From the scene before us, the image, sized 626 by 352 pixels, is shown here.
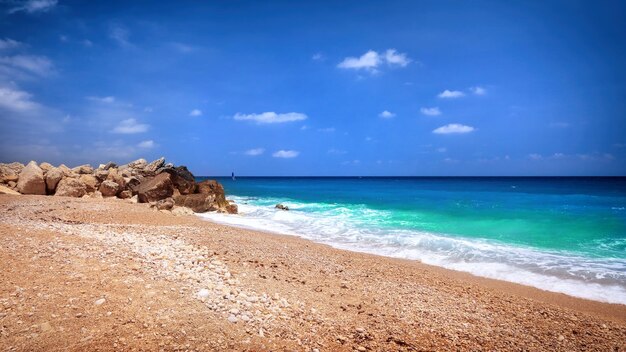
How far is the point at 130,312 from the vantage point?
14.6 feet

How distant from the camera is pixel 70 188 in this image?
760 inches

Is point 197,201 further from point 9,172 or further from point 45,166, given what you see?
point 9,172

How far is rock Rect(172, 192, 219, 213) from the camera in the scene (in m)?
19.9

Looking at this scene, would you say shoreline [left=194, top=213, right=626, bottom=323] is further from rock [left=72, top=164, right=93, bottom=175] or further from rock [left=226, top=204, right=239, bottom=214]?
rock [left=72, top=164, right=93, bottom=175]

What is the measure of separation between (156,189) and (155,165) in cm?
626

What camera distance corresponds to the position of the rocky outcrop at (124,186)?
19047mm

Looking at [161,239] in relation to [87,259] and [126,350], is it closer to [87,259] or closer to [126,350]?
[87,259]

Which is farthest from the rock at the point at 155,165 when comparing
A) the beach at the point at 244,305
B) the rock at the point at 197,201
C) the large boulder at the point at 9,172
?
the beach at the point at 244,305

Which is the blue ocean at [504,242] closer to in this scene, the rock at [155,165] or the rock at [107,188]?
the rock at [107,188]

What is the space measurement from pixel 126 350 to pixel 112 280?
72.9 inches

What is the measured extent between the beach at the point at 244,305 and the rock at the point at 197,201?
11787 mm

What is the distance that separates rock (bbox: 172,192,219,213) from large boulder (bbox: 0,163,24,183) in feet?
33.6

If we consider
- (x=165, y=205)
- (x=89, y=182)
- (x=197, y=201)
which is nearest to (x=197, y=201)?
(x=197, y=201)

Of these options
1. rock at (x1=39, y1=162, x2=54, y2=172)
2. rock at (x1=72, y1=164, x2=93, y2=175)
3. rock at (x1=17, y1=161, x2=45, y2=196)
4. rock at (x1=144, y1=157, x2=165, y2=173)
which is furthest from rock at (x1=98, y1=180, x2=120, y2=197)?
rock at (x1=72, y1=164, x2=93, y2=175)
